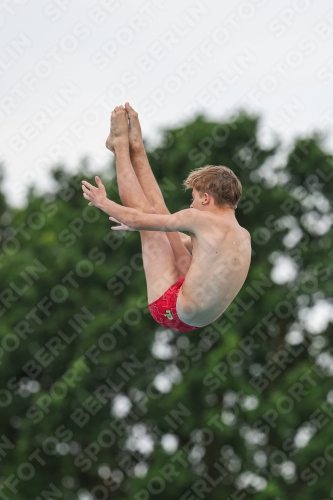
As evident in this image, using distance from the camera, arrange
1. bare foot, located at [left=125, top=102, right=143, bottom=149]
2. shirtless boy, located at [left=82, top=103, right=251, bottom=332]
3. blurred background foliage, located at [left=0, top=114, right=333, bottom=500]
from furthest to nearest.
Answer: blurred background foliage, located at [left=0, top=114, right=333, bottom=500] < bare foot, located at [left=125, top=102, right=143, bottom=149] < shirtless boy, located at [left=82, top=103, right=251, bottom=332]

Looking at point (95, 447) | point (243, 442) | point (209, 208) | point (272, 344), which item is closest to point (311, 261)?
point (272, 344)

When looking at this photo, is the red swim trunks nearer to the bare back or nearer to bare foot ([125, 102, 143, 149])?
the bare back

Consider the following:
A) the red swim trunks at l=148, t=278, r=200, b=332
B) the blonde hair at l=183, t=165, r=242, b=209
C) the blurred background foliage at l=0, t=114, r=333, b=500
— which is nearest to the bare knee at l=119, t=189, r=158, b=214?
the blonde hair at l=183, t=165, r=242, b=209

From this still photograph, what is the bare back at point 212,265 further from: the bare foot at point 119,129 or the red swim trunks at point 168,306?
the bare foot at point 119,129

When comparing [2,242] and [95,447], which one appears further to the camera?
[2,242]

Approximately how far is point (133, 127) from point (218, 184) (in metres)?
0.91

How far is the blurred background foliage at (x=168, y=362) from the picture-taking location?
64.9 ft

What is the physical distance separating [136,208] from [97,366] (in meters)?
13.4

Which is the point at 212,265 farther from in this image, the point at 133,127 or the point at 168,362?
the point at 168,362

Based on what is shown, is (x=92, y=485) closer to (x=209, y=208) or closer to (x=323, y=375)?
(x=323, y=375)

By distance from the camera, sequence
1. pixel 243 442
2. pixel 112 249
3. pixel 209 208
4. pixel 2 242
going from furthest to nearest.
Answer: pixel 2 242 < pixel 112 249 < pixel 243 442 < pixel 209 208

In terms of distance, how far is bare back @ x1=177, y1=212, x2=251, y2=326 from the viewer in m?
7.02

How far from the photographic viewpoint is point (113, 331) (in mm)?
20469

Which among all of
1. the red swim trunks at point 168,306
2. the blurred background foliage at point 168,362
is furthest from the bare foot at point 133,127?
the blurred background foliage at point 168,362
